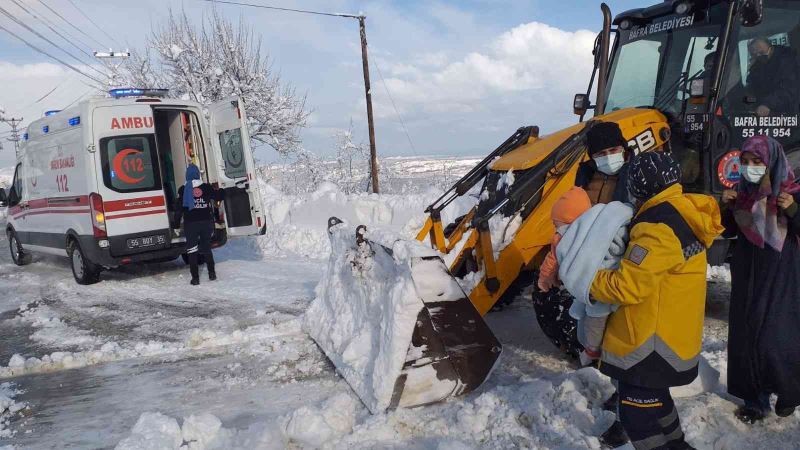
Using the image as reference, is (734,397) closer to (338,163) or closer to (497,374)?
(497,374)

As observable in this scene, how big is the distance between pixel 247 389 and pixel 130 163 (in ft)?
17.1

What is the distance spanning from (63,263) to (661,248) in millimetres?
11852

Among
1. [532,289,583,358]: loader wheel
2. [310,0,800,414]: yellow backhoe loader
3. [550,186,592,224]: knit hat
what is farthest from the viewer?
[310,0,800,414]: yellow backhoe loader

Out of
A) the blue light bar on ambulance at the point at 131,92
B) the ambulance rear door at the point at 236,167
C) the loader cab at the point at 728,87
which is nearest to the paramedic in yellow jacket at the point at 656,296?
the loader cab at the point at 728,87

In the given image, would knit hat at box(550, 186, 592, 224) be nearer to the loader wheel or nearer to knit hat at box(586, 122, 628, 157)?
knit hat at box(586, 122, 628, 157)

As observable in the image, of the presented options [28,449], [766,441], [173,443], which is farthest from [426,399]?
[28,449]

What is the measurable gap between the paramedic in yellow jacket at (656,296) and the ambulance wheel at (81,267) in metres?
8.19

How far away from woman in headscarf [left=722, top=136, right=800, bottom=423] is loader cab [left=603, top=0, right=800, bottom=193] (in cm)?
183

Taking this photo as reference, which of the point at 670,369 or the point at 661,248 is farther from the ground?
the point at 661,248

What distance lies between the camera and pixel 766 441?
3.16 metres

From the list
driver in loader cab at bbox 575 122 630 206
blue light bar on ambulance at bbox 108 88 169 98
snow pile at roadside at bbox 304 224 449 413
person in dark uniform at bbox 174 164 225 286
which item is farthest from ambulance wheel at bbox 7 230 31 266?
driver in loader cab at bbox 575 122 630 206

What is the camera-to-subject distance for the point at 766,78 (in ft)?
16.2

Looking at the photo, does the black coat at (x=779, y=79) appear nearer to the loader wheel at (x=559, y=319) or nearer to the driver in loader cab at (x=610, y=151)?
the driver in loader cab at (x=610, y=151)

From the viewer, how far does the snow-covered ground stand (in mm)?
3334
